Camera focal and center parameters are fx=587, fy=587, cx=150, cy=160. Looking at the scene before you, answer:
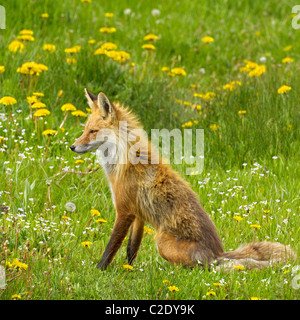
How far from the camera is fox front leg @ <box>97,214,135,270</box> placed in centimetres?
513

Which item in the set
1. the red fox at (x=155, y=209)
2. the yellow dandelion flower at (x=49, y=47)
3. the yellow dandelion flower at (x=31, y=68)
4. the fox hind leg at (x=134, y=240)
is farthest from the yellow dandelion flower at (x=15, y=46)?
the fox hind leg at (x=134, y=240)

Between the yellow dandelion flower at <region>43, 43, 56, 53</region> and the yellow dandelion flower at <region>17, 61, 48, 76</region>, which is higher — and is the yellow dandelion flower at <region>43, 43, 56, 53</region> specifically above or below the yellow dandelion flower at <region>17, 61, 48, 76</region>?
above

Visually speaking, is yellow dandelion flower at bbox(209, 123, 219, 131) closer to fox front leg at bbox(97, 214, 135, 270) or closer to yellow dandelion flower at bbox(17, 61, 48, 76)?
yellow dandelion flower at bbox(17, 61, 48, 76)

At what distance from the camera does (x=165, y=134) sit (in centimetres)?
789

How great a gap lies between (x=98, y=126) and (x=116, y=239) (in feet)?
3.52

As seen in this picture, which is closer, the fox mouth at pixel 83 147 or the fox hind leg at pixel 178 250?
the fox hind leg at pixel 178 250

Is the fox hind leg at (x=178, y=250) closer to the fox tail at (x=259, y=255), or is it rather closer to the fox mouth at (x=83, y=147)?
the fox tail at (x=259, y=255)

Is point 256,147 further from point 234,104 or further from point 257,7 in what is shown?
point 257,7

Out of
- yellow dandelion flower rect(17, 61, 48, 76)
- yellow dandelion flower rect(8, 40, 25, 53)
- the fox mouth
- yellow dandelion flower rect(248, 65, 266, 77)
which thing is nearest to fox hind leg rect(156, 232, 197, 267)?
the fox mouth

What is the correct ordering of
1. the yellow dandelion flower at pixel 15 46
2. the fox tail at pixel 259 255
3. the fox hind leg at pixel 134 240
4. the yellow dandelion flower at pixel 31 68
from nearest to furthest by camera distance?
the fox tail at pixel 259 255
the fox hind leg at pixel 134 240
the yellow dandelion flower at pixel 31 68
the yellow dandelion flower at pixel 15 46

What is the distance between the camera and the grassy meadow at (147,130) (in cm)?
468

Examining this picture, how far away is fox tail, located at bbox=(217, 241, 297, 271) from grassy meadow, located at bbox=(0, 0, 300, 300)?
4.3 inches

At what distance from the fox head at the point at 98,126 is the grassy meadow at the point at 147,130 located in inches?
25.2
